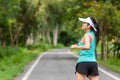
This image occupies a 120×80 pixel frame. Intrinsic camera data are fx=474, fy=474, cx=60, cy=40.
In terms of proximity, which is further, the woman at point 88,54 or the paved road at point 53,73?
the paved road at point 53,73

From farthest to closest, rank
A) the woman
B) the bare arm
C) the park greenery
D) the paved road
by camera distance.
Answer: the park greenery, the paved road, the woman, the bare arm

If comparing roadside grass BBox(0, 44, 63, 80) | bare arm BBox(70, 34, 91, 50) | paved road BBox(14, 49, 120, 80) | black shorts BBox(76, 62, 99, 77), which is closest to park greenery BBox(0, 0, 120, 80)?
roadside grass BBox(0, 44, 63, 80)

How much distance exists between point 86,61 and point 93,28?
0.65m

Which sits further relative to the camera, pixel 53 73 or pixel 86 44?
pixel 53 73

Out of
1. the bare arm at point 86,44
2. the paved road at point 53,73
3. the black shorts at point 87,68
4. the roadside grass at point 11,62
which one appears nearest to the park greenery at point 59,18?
the roadside grass at point 11,62

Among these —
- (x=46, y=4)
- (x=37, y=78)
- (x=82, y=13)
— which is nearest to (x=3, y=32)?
(x=46, y=4)

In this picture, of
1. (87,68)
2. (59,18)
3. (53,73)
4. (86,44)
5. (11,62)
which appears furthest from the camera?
(59,18)

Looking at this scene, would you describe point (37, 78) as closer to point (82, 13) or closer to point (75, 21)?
point (82, 13)

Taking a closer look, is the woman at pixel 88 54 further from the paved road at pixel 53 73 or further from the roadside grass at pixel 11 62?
the paved road at pixel 53 73

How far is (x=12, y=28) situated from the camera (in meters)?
60.2

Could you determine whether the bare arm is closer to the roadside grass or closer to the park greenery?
the roadside grass

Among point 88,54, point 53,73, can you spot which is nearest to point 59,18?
point 53,73

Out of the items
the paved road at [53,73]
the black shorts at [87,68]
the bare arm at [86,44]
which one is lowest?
the paved road at [53,73]

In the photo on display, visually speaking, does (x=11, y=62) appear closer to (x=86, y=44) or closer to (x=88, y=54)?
(x=88, y=54)
